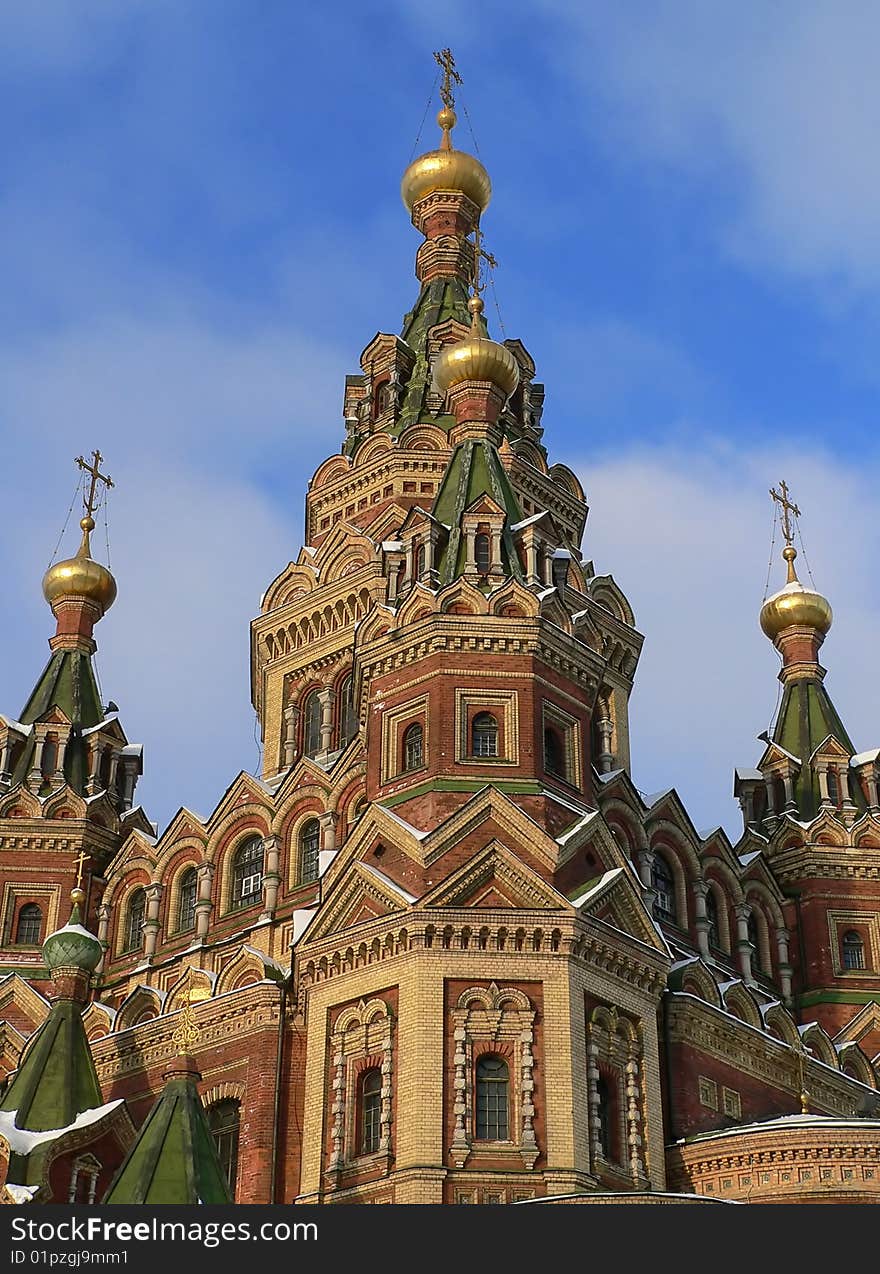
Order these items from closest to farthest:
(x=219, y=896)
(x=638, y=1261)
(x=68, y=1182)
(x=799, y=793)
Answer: (x=638, y=1261)
(x=68, y=1182)
(x=219, y=896)
(x=799, y=793)

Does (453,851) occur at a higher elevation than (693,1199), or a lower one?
higher

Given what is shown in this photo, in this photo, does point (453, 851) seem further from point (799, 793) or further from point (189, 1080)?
point (799, 793)

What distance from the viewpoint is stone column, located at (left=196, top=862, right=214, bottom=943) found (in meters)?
32.0

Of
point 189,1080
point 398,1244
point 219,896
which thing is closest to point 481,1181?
point 189,1080

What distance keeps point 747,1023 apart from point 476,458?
1002 cm

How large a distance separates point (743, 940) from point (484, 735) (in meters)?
7.03

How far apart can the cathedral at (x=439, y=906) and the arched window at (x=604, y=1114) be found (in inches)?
2.7

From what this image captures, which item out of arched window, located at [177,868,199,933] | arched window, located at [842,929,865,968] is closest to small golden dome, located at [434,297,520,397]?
arched window, located at [177,868,199,933]

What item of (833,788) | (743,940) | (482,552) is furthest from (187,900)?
(833,788)

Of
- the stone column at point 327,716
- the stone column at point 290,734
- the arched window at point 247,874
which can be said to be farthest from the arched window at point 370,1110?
the stone column at point 290,734

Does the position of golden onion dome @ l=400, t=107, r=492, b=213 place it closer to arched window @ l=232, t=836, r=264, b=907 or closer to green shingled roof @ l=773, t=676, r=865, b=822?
green shingled roof @ l=773, t=676, r=865, b=822

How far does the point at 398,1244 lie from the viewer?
1841 centimetres

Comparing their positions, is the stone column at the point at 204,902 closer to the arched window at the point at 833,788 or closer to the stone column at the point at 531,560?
the stone column at the point at 531,560

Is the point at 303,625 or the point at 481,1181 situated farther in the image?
the point at 303,625
